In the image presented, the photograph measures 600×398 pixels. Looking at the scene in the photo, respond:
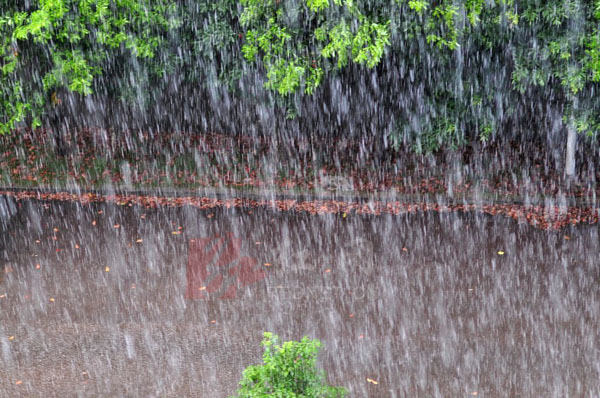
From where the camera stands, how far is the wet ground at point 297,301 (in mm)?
6629

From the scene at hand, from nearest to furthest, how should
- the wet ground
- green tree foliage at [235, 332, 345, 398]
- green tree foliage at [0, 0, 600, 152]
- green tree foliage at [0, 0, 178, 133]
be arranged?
1. green tree foliage at [235, 332, 345, 398]
2. the wet ground
3. green tree foliage at [0, 0, 600, 152]
4. green tree foliage at [0, 0, 178, 133]

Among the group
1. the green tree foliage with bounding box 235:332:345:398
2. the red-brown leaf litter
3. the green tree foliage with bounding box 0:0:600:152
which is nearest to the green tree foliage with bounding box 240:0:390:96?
the green tree foliage with bounding box 0:0:600:152

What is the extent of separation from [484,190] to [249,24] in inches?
223

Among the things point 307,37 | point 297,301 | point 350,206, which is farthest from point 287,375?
point 350,206

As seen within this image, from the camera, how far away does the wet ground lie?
6.63m

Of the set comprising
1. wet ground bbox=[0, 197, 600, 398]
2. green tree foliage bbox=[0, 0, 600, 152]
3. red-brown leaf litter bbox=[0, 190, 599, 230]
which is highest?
green tree foliage bbox=[0, 0, 600, 152]

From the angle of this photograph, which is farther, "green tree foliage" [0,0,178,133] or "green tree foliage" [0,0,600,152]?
"green tree foliage" [0,0,178,133]

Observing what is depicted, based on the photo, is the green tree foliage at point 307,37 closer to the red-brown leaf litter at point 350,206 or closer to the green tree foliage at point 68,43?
the green tree foliage at point 68,43

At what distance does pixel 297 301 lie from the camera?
8.16 m

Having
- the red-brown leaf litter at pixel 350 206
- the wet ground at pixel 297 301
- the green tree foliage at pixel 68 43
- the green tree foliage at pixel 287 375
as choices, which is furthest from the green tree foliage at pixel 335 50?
the green tree foliage at pixel 287 375

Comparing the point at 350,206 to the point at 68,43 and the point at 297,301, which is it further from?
the point at 68,43

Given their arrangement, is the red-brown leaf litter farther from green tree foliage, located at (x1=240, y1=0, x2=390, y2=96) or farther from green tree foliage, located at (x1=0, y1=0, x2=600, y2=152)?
green tree foliage, located at (x1=240, y1=0, x2=390, y2=96)

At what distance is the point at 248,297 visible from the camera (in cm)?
828

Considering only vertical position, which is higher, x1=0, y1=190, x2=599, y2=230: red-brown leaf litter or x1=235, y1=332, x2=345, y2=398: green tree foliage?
x1=0, y1=190, x2=599, y2=230: red-brown leaf litter
